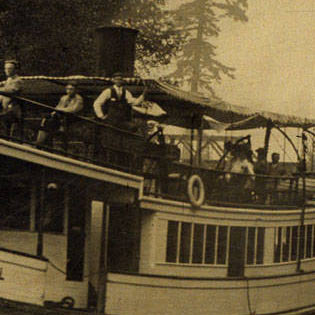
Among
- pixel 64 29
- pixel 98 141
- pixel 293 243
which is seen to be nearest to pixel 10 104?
pixel 98 141

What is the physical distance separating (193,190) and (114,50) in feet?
10.6

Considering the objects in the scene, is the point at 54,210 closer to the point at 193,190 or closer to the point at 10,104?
the point at 10,104

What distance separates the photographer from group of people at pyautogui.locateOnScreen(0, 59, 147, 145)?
25.8 feet

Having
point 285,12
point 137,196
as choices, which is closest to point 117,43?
point 285,12

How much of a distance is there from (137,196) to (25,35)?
649cm

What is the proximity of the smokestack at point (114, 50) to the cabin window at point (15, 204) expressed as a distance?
8.92 ft

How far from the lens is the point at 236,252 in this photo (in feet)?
30.0

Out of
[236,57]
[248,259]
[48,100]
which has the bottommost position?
[248,259]

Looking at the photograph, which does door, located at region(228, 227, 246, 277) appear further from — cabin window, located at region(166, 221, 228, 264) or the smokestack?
the smokestack

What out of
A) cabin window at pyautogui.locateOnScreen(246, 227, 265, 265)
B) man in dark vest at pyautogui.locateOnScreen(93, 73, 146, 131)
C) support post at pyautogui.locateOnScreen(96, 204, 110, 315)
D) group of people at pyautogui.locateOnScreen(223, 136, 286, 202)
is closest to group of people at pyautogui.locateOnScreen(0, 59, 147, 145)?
man in dark vest at pyautogui.locateOnScreen(93, 73, 146, 131)

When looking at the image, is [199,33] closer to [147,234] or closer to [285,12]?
[285,12]

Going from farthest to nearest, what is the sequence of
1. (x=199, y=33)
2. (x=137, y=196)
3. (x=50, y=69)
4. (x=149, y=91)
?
(x=199, y=33) < (x=50, y=69) < (x=149, y=91) < (x=137, y=196)

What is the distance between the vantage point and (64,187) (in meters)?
8.28

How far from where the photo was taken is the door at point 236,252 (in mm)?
9031
